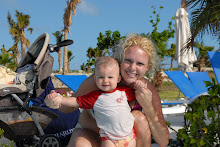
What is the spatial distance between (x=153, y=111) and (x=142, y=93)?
171 millimetres

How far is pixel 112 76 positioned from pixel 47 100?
15.9 inches

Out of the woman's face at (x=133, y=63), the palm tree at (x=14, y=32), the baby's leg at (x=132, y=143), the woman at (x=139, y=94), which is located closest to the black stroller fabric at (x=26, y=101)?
the woman at (x=139, y=94)

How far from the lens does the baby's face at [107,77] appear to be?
61.9 inches

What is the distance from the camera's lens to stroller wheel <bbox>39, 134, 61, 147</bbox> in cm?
299

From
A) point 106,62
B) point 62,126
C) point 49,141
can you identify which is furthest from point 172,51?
point 106,62

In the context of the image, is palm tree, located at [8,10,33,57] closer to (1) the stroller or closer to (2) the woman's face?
(1) the stroller

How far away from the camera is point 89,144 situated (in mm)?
1659

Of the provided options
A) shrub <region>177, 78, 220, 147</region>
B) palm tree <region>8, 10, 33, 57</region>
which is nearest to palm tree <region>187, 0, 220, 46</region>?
shrub <region>177, 78, 220, 147</region>

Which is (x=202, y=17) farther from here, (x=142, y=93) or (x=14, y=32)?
(x=14, y=32)

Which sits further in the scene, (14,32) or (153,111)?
(14,32)

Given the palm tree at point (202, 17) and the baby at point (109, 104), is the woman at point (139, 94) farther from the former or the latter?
the palm tree at point (202, 17)

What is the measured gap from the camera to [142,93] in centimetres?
158

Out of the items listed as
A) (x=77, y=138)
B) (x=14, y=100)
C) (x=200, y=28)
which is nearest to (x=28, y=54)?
(x=14, y=100)

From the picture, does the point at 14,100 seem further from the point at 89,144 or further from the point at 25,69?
the point at 89,144
